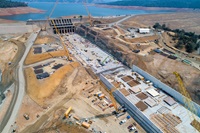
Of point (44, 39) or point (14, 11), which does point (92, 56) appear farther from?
point (14, 11)

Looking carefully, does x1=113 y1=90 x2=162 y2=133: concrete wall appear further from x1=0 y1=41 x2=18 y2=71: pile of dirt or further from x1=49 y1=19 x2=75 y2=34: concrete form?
x1=49 y1=19 x2=75 y2=34: concrete form

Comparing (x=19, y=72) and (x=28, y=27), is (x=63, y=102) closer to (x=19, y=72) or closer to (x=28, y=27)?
(x=19, y=72)

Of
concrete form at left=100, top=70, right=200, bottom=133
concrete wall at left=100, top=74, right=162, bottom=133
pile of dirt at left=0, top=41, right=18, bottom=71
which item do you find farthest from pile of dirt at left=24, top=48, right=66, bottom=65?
concrete form at left=100, top=70, right=200, bottom=133

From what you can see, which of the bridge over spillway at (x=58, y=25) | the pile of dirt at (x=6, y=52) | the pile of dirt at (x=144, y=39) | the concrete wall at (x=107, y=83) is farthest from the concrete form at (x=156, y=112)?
the bridge over spillway at (x=58, y=25)

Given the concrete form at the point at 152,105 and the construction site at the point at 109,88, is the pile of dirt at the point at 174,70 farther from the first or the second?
the concrete form at the point at 152,105

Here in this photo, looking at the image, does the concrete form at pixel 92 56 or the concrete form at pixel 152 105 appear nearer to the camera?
the concrete form at pixel 152 105

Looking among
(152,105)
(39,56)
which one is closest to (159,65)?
(152,105)

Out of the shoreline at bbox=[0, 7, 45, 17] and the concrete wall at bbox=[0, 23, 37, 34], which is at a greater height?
the shoreline at bbox=[0, 7, 45, 17]
